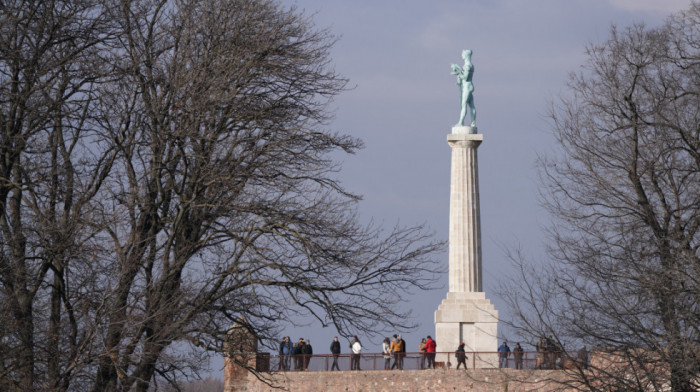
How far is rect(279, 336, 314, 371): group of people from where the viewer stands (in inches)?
1417

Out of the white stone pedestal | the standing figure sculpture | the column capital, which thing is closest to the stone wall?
the white stone pedestal

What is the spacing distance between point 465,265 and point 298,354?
9144 millimetres

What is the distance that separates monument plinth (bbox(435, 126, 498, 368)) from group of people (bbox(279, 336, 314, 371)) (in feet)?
19.7

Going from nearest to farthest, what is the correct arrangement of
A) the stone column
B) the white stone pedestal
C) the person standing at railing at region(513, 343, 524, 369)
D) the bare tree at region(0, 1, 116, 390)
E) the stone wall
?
the bare tree at region(0, 1, 116, 390) < the person standing at railing at region(513, 343, 524, 369) < the stone wall < the white stone pedestal < the stone column

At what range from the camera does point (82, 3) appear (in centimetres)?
1831

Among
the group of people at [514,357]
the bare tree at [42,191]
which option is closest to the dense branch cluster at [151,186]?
the bare tree at [42,191]

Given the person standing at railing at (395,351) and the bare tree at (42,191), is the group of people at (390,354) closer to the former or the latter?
the person standing at railing at (395,351)

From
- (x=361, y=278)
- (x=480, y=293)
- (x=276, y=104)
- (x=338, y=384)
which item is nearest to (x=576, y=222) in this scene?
(x=361, y=278)

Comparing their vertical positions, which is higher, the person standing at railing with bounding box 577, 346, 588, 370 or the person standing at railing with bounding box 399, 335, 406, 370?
the person standing at railing with bounding box 399, 335, 406, 370

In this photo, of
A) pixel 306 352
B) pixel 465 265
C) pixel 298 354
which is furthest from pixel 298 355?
pixel 465 265

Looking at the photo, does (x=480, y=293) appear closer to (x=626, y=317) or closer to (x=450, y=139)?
(x=450, y=139)

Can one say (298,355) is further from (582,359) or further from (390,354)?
(582,359)

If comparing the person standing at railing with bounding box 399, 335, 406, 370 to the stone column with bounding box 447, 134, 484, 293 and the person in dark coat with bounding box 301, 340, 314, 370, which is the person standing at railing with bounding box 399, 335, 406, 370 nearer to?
the person in dark coat with bounding box 301, 340, 314, 370

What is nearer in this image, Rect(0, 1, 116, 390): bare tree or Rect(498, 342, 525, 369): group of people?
Rect(0, 1, 116, 390): bare tree
